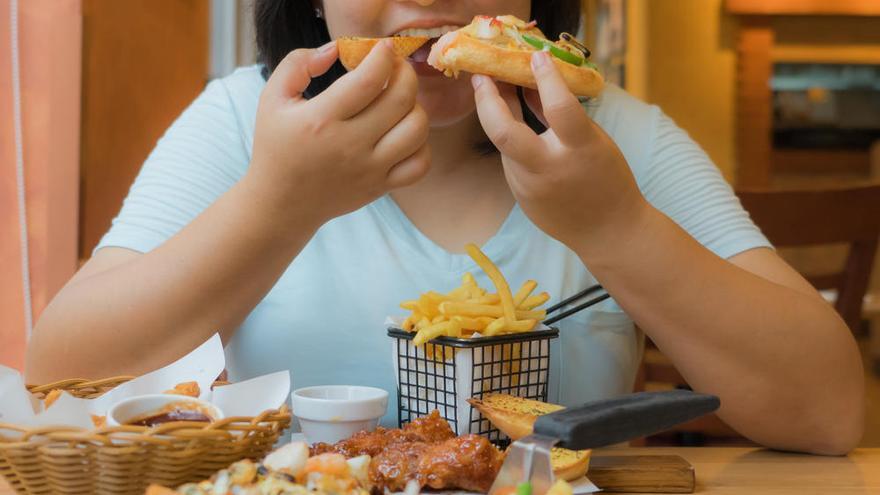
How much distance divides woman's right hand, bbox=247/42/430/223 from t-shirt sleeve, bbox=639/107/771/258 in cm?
52

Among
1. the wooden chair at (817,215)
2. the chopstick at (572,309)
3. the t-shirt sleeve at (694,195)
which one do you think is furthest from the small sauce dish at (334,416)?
the wooden chair at (817,215)

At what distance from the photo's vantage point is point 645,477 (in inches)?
38.1

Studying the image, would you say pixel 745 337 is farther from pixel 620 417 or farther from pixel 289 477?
pixel 289 477

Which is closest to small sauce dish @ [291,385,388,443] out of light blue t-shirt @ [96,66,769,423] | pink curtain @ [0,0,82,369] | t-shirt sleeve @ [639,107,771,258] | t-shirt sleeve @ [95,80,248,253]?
A: light blue t-shirt @ [96,66,769,423]

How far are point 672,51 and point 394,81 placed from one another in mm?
6038

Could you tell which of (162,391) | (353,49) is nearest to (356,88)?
(353,49)

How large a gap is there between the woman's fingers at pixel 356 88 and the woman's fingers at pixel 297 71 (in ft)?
0.19

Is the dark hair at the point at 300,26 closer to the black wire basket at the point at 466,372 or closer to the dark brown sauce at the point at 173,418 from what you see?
the black wire basket at the point at 466,372

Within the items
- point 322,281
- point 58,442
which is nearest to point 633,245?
point 322,281

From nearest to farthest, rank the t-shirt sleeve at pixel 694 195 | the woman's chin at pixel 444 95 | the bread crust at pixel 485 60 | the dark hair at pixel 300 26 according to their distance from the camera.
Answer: the bread crust at pixel 485 60 < the woman's chin at pixel 444 95 < the t-shirt sleeve at pixel 694 195 < the dark hair at pixel 300 26

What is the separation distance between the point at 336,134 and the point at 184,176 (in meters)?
0.48

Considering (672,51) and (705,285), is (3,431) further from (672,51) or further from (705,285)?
(672,51)

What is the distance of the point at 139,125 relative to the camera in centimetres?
278

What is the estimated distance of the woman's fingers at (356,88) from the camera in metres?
1.06
